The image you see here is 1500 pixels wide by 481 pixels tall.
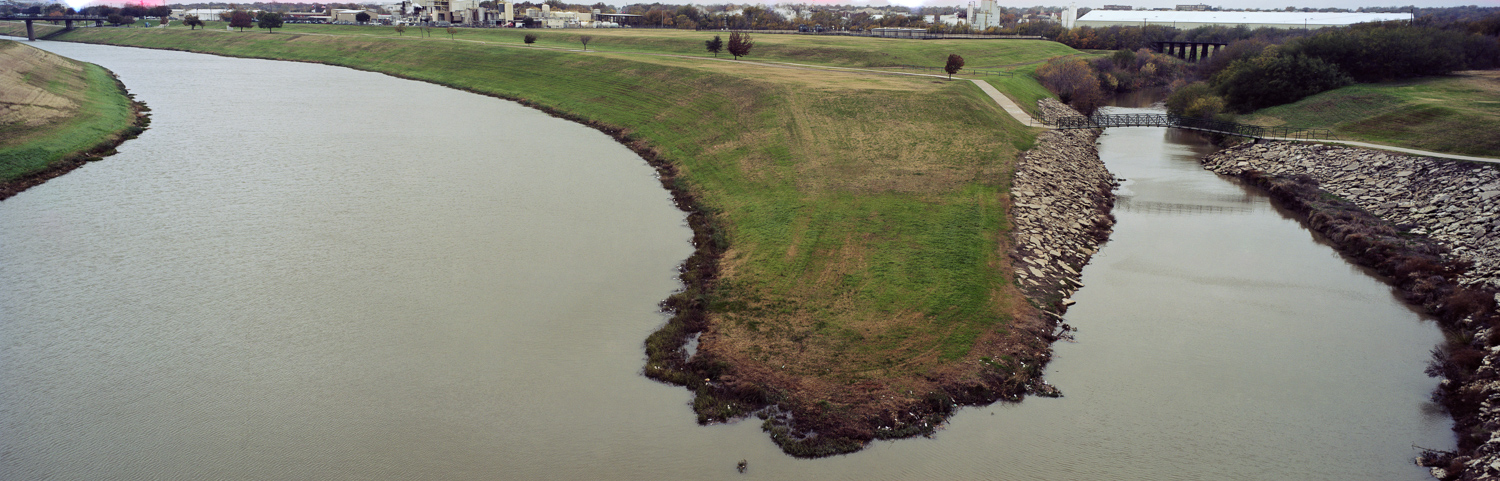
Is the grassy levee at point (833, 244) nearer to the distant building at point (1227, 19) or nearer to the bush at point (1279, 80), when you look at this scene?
the bush at point (1279, 80)

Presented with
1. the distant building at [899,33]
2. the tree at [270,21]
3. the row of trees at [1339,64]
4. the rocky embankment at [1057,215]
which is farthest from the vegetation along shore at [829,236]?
the tree at [270,21]

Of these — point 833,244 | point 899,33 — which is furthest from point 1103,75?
point 833,244

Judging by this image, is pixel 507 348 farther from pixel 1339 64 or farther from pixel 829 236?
pixel 1339 64

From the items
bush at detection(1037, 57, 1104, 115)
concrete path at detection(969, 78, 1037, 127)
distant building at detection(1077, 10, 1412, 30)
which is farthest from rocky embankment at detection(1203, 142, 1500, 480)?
distant building at detection(1077, 10, 1412, 30)

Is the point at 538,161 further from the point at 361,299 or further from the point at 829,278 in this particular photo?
the point at 829,278

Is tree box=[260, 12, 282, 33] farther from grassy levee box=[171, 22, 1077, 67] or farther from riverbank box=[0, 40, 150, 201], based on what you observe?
riverbank box=[0, 40, 150, 201]
